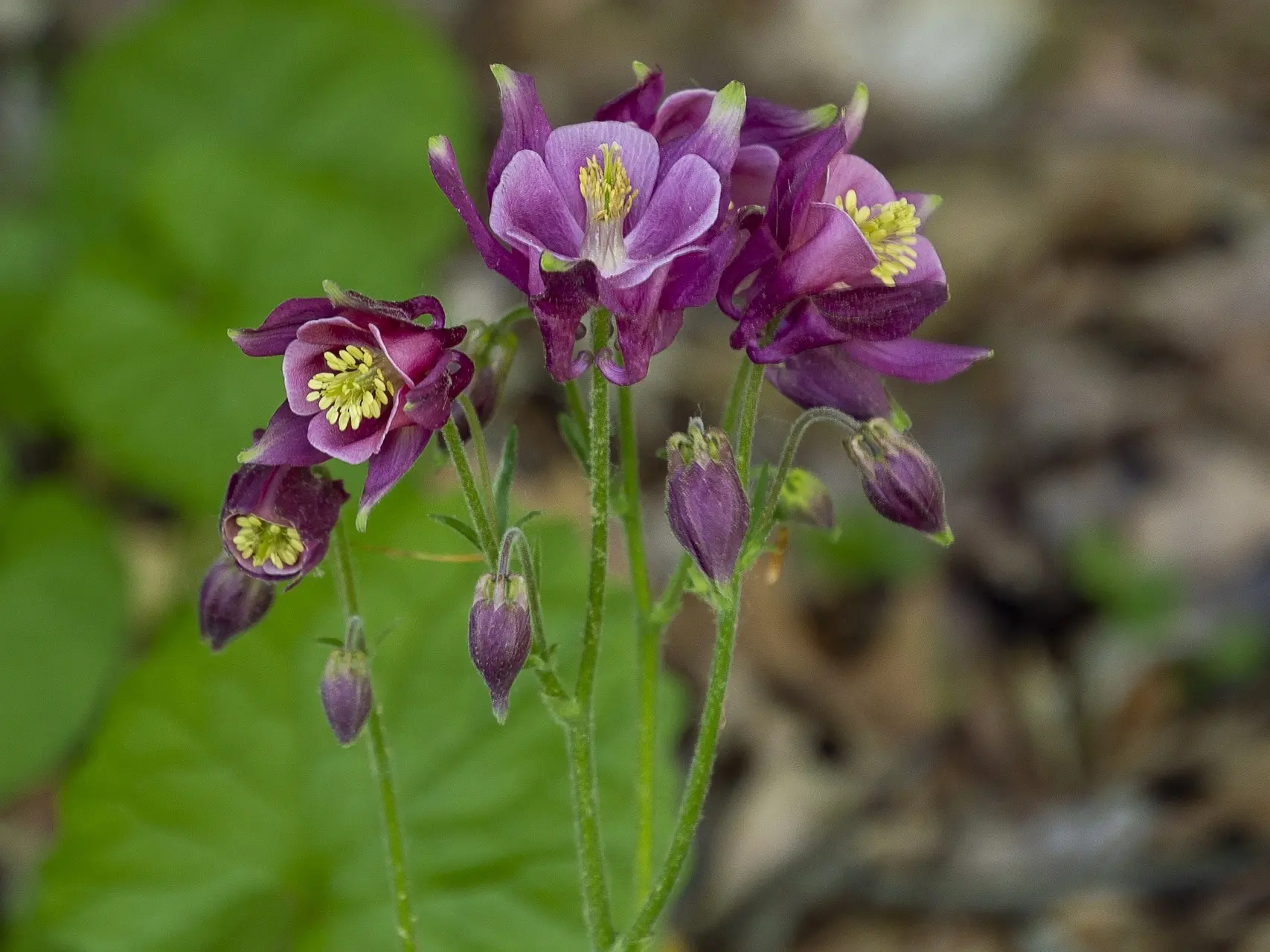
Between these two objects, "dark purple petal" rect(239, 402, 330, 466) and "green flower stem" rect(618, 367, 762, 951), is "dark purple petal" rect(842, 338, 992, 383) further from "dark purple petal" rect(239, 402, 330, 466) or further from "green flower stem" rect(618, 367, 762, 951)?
"dark purple petal" rect(239, 402, 330, 466)

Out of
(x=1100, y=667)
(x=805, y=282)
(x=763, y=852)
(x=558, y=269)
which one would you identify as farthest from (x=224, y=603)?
(x=1100, y=667)

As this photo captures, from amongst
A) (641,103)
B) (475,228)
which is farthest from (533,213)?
(641,103)

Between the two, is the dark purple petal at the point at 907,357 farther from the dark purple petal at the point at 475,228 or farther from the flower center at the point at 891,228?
the dark purple petal at the point at 475,228

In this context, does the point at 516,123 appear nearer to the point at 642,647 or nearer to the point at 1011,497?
the point at 642,647

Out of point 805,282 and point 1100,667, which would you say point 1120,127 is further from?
point 805,282

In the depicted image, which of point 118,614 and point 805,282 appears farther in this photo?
point 118,614

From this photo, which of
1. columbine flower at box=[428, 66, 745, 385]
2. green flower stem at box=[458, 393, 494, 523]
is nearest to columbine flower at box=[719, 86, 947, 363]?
columbine flower at box=[428, 66, 745, 385]
